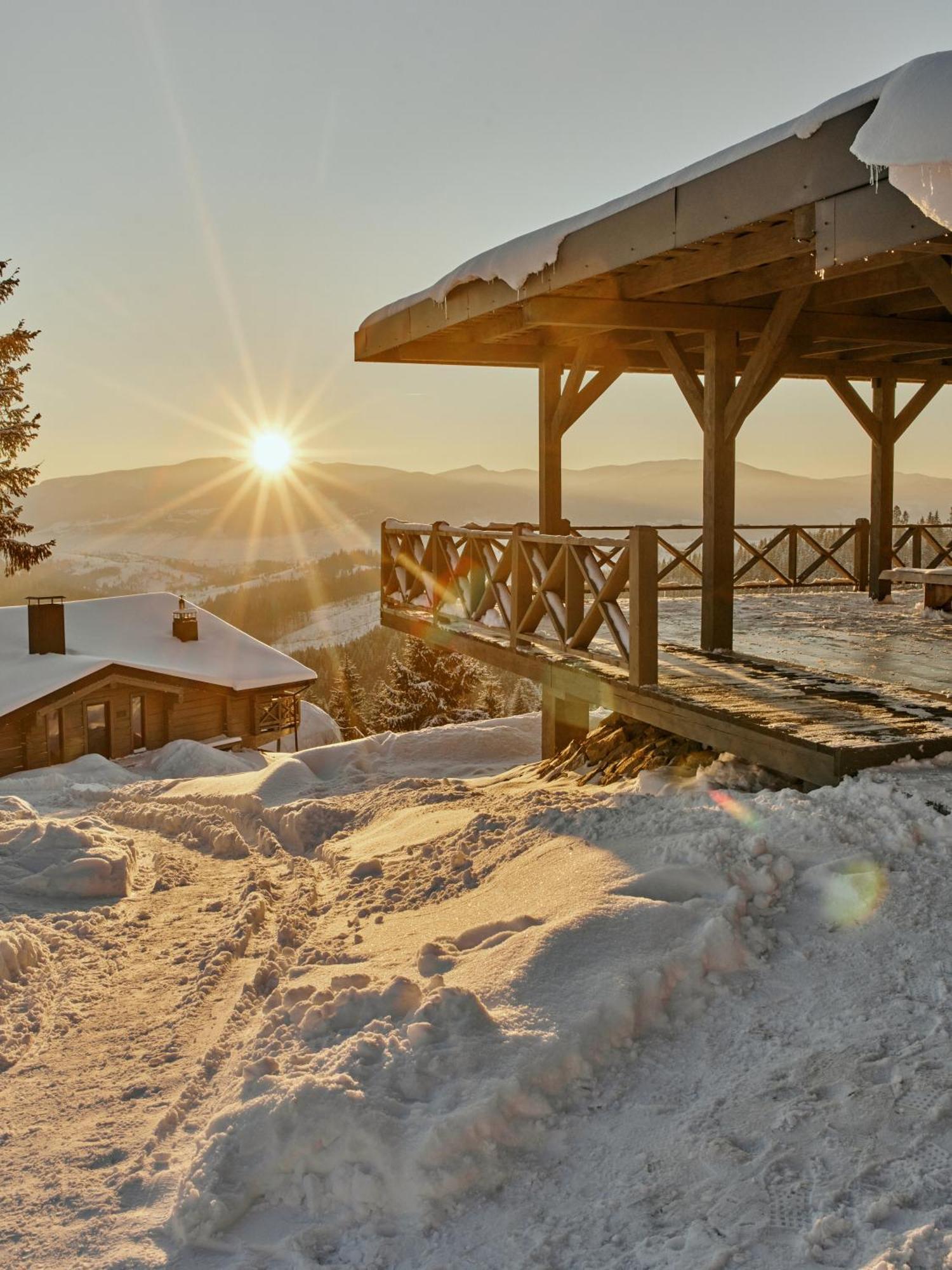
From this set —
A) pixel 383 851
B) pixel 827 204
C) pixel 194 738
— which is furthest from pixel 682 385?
pixel 194 738

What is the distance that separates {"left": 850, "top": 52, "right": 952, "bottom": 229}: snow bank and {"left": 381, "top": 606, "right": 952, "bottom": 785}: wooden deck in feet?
8.02

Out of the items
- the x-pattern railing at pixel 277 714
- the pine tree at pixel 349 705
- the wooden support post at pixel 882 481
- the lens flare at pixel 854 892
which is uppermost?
the wooden support post at pixel 882 481

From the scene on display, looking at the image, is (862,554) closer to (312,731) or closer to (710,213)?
(710,213)

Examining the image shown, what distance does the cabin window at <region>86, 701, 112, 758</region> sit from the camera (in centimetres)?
2322

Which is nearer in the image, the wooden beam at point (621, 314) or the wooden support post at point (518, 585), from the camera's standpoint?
the wooden beam at point (621, 314)

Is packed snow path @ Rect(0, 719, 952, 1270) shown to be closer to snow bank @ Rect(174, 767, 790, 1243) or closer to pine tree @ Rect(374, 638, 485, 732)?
snow bank @ Rect(174, 767, 790, 1243)

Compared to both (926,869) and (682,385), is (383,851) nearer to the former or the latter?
(926,869)

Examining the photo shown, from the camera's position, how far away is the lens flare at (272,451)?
285 ft

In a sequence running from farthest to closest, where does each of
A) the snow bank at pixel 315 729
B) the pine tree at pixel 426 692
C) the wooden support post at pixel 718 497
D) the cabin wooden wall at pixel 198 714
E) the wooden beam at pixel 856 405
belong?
the pine tree at pixel 426 692 → the snow bank at pixel 315 729 → the cabin wooden wall at pixel 198 714 → the wooden beam at pixel 856 405 → the wooden support post at pixel 718 497

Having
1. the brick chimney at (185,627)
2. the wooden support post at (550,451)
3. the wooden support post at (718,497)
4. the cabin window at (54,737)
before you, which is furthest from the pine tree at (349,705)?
the wooden support post at (718,497)

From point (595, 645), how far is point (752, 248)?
335 cm

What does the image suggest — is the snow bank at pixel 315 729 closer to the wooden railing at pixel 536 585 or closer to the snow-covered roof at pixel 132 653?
the snow-covered roof at pixel 132 653

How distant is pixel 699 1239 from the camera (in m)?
2.62

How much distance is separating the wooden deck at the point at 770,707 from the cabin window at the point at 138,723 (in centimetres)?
1751
